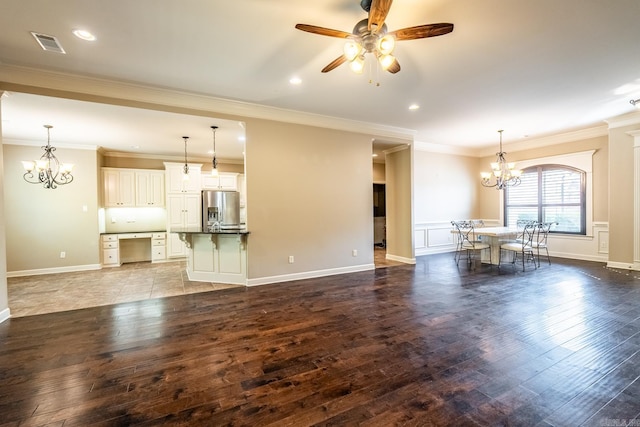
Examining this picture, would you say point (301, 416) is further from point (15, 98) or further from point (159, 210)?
point (159, 210)

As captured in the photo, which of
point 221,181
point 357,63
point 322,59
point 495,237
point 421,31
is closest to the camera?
point 421,31

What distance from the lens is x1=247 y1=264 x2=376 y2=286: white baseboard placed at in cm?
475

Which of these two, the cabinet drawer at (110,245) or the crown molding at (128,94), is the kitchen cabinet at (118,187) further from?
the crown molding at (128,94)

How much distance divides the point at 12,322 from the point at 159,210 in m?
4.57

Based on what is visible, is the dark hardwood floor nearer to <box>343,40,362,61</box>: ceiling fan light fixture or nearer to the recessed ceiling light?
<box>343,40,362,61</box>: ceiling fan light fixture

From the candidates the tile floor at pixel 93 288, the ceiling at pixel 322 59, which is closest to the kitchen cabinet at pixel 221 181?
the ceiling at pixel 322 59

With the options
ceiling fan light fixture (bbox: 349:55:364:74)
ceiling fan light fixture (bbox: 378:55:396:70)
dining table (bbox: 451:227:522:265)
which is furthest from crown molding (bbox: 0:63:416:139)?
dining table (bbox: 451:227:522:265)

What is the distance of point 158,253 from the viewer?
7.14 metres

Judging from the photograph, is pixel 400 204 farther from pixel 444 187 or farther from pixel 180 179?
pixel 180 179

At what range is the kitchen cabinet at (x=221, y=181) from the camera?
7.62 metres

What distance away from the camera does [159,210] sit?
297 inches

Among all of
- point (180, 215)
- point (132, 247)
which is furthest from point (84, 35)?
point (132, 247)

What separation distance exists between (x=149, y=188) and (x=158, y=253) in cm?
173

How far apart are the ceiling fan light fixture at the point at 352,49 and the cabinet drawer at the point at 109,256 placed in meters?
7.13
